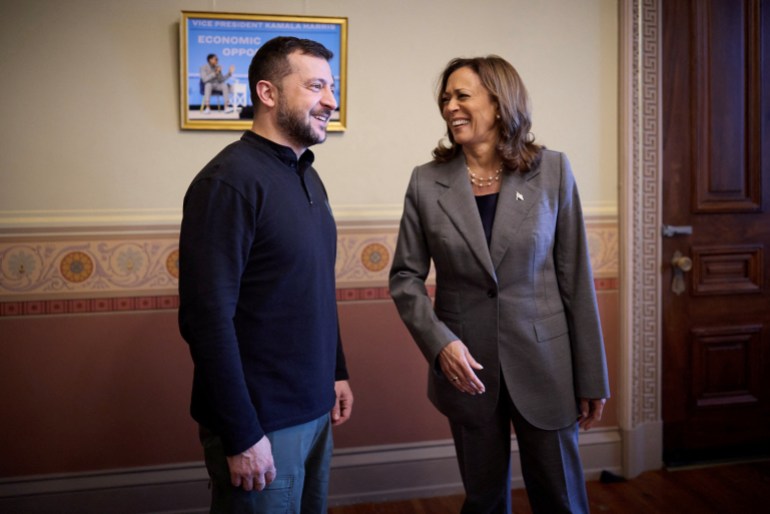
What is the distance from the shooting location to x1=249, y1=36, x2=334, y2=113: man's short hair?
1.38 metres

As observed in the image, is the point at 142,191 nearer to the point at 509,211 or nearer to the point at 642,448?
the point at 509,211

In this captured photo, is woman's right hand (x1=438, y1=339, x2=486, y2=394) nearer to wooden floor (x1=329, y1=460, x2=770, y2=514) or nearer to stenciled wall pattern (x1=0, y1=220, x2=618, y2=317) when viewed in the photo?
wooden floor (x1=329, y1=460, x2=770, y2=514)

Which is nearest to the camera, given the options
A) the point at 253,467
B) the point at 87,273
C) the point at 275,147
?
the point at 253,467

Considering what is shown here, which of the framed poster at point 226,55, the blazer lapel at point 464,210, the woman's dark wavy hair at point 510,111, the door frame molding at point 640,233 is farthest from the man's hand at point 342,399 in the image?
the door frame molding at point 640,233

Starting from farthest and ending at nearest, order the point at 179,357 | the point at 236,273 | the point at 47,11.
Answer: the point at 179,357 → the point at 47,11 → the point at 236,273

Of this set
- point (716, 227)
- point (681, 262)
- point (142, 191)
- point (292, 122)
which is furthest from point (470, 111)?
point (716, 227)

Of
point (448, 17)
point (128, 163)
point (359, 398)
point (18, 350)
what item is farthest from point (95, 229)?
point (448, 17)

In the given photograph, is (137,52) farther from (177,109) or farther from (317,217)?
(317,217)

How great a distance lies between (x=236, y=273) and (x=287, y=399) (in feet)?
0.97

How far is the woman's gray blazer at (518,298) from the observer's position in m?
1.53

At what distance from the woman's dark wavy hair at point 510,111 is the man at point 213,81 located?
3.24ft

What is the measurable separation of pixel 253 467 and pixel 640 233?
1.96 metres

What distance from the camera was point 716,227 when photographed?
2654 mm

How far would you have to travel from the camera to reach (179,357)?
2.29 metres
